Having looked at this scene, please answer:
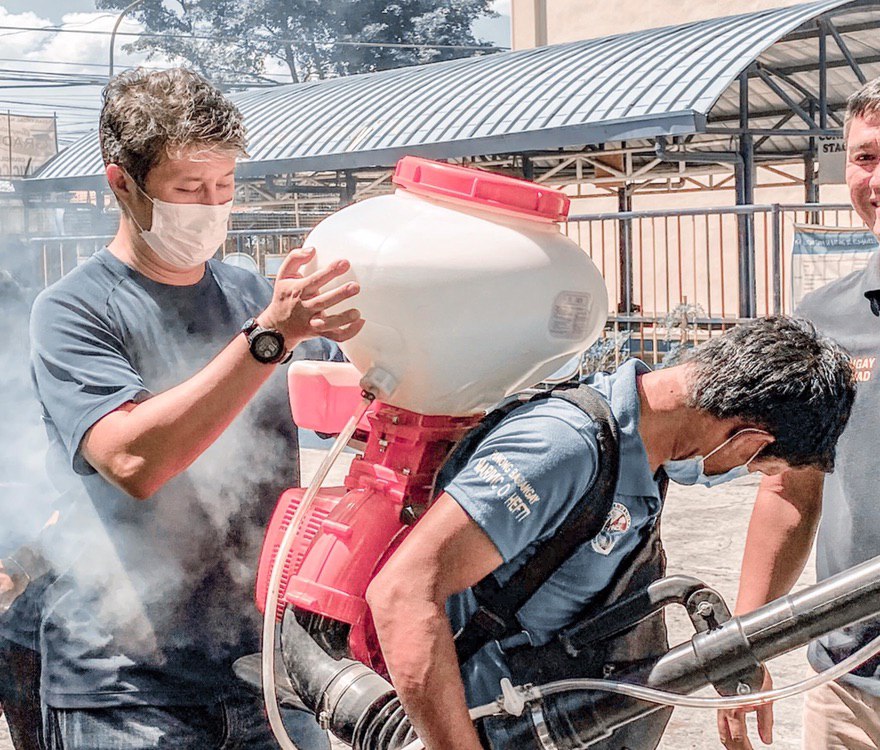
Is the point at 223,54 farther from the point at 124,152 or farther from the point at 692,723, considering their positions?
the point at 124,152

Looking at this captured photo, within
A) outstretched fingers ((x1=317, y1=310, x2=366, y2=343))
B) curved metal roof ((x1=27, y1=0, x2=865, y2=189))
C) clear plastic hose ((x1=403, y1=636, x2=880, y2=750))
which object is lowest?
clear plastic hose ((x1=403, y1=636, x2=880, y2=750))

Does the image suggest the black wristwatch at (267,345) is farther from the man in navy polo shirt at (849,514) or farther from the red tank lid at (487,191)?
the man in navy polo shirt at (849,514)

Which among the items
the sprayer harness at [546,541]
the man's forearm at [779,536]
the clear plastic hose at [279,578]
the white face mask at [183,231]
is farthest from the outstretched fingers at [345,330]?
the man's forearm at [779,536]

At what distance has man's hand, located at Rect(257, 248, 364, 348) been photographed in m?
1.62

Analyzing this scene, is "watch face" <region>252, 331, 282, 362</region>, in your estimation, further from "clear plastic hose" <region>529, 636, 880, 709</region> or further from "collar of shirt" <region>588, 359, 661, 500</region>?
"clear plastic hose" <region>529, 636, 880, 709</region>

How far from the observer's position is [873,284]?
7.97ft

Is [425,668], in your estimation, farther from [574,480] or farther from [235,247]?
[235,247]

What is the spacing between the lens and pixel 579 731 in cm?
158

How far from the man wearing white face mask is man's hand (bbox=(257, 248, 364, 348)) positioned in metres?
0.20

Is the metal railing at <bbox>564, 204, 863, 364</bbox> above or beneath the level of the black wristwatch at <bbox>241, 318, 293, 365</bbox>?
beneath

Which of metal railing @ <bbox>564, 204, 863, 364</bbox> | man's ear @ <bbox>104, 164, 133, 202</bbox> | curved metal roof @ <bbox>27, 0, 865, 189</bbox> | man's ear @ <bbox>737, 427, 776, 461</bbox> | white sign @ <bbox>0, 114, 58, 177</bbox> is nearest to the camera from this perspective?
man's ear @ <bbox>737, 427, 776, 461</bbox>

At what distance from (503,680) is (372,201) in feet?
2.34

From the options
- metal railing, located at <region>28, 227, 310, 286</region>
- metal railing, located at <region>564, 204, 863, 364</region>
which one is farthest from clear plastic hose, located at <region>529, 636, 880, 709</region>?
metal railing, located at <region>28, 227, 310, 286</region>

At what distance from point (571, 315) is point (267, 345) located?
431 millimetres
